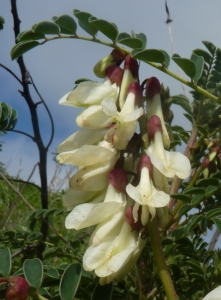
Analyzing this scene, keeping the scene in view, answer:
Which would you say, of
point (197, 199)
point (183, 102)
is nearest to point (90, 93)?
point (197, 199)

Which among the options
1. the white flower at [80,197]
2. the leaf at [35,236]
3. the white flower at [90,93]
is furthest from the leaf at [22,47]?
the leaf at [35,236]

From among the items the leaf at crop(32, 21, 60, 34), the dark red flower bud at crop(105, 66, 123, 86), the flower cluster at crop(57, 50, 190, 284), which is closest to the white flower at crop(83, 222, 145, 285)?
the flower cluster at crop(57, 50, 190, 284)

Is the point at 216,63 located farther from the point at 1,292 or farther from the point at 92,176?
the point at 1,292

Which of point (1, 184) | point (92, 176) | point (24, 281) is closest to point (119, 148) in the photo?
point (92, 176)

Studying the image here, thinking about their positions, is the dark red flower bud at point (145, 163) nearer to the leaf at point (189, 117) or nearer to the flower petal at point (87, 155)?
the flower petal at point (87, 155)

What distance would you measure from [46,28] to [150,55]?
166 mm

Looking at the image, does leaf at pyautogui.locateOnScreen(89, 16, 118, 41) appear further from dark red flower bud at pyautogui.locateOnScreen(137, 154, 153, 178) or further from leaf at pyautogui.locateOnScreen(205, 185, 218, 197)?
leaf at pyautogui.locateOnScreen(205, 185, 218, 197)

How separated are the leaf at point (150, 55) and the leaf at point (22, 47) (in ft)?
0.52

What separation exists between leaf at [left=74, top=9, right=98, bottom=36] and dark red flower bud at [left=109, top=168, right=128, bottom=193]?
23 cm

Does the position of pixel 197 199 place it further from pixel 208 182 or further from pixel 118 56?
pixel 118 56

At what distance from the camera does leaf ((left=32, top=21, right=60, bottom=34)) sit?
29.7 inches

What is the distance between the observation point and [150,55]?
715 mm

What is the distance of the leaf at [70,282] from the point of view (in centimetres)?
71

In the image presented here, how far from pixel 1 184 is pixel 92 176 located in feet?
9.26
